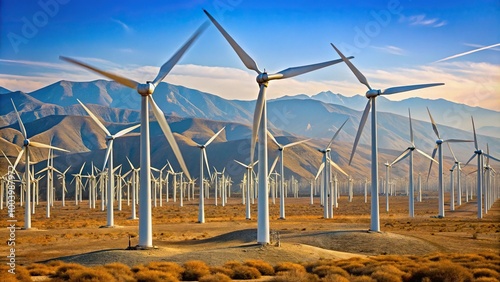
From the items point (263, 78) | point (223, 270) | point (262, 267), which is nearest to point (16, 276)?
point (223, 270)

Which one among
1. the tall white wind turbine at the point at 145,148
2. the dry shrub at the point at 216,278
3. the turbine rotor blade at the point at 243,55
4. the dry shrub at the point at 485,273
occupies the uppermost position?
the turbine rotor blade at the point at 243,55

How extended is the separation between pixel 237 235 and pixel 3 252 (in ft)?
69.4

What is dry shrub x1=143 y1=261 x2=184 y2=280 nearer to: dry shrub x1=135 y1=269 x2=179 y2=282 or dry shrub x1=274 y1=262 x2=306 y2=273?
dry shrub x1=135 y1=269 x2=179 y2=282

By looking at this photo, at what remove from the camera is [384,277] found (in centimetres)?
2920

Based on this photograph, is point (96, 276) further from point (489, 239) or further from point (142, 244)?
point (489, 239)

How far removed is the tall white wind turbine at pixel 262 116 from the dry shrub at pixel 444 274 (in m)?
16.3

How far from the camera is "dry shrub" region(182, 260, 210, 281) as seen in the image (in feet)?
108

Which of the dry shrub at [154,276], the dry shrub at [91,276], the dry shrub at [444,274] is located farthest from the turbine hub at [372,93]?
the dry shrub at [91,276]

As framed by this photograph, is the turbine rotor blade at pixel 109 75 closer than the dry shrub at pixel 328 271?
No

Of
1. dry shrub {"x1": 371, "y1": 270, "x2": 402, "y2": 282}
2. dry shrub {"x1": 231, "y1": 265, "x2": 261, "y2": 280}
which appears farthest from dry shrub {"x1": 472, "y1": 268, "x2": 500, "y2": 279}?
dry shrub {"x1": 231, "y1": 265, "x2": 261, "y2": 280}

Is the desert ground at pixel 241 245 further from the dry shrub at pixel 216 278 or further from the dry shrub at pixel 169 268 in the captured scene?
the dry shrub at pixel 216 278

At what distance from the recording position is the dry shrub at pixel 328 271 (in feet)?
103

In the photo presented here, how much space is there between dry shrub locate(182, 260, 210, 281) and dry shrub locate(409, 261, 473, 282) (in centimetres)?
1121

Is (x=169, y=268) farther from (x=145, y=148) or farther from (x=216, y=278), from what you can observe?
(x=145, y=148)
